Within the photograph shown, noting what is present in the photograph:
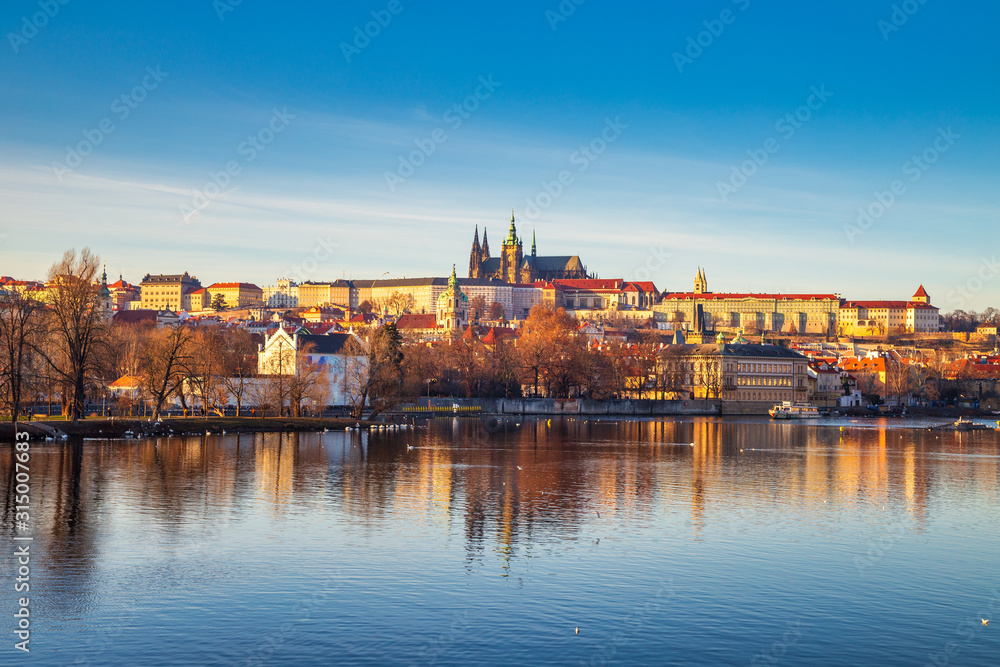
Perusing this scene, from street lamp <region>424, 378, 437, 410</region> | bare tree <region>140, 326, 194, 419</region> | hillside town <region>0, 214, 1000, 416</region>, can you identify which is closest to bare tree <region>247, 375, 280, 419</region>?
hillside town <region>0, 214, 1000, 416</region>

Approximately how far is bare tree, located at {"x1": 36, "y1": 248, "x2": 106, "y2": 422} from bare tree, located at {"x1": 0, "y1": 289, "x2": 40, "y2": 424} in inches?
39.5

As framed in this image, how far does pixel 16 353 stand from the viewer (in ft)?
165

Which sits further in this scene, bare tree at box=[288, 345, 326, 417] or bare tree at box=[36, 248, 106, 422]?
bare tree at box=[288, 345, 326, 417]

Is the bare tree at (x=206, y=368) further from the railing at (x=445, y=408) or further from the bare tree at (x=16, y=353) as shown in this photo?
the railing at (x=445, y=408)

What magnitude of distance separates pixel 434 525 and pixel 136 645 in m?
11.3

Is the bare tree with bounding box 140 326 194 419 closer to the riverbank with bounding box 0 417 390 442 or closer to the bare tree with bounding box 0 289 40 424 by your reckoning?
the riverbank with bounding box 0 417 390 442

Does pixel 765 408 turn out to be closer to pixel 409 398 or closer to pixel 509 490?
pixel 409 398

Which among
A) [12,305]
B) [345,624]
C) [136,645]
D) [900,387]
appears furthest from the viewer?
[900,387]

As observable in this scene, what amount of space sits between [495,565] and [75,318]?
37699mm

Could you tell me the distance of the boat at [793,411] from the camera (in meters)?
109

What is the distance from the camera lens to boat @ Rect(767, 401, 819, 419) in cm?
10862

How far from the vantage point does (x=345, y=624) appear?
17.2 meters

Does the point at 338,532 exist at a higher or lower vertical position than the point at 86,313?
lower

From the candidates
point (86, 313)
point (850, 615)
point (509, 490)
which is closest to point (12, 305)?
point (86, 313)
